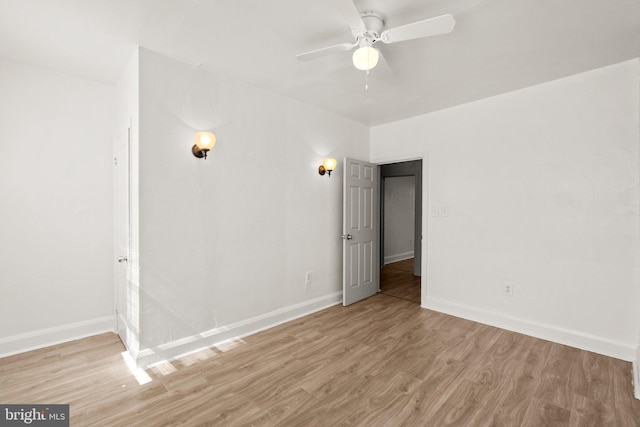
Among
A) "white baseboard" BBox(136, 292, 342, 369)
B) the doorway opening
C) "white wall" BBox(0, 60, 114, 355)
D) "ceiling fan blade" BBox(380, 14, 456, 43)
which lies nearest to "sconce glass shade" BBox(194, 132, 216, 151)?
"white wall" BBox(0, 60, 114, 355)

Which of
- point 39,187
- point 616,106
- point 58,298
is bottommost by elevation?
point 58,298

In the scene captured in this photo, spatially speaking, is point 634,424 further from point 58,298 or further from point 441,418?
point 58,298

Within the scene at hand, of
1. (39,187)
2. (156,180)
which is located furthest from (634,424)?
(39,187)

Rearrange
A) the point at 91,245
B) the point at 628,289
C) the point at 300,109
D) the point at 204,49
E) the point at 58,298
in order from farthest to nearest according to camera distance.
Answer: the point at 300,109
the point at 91,245
the point at 58,298
the point at 628,289
the point at 204,49

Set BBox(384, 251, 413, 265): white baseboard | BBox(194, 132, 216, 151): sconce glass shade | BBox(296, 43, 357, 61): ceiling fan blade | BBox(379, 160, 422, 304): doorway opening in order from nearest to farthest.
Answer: BBox(296, 43, 357, 61): ceiling fan blade < BBox(194, 132, 216, 151): sconce glass shade < BBox(379, 160, 422, 304): doorway opening < BBox(384, 251, 413, 265): white baseboard

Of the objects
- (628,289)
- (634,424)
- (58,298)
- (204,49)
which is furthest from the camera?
(58,298)

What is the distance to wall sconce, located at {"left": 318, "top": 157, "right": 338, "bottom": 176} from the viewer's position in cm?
389

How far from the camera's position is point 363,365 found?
8.25ft

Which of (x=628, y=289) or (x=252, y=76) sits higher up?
(x=252, y=76)

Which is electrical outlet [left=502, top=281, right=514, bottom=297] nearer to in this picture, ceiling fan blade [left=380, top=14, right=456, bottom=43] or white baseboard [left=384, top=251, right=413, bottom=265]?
ceiling fan blade [left=380, top=14, right=456, bottom=43]

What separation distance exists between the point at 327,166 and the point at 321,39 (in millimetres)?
1782

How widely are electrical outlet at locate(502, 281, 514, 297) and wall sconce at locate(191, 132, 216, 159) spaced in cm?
362

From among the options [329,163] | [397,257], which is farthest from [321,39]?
[397,257]

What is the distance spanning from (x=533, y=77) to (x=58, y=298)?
5437 mm
